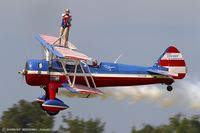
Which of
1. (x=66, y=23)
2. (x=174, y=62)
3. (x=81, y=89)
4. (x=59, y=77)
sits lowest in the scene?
(x=81, y=89)

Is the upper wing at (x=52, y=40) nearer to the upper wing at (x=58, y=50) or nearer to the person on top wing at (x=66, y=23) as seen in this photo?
the upper wing at (x=58, y=50)

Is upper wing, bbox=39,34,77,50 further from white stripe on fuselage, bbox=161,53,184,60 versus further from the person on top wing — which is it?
white stripe on fuselage, bbox=161,53,184,60

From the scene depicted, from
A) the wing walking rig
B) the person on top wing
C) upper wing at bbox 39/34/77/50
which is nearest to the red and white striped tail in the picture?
the wing walking rig

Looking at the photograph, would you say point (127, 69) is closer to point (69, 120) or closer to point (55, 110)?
point (55, 110)

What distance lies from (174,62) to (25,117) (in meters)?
45.3

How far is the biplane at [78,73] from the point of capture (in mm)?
27844

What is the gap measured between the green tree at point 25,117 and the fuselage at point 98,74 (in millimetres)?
35997

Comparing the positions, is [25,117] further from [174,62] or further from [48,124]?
[174,62]

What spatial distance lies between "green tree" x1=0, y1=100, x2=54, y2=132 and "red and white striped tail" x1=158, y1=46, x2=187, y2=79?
116 feet

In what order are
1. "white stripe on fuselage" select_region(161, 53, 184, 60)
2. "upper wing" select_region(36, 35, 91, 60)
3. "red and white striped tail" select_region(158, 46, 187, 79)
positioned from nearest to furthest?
1. "upper wing" select_region(36, 35, 91, 60)
2. "red and white striped tail" select_region(158, 46, 187, 79)
3. "white stripe on fuselage" select_region(161, 53, 184, 60)

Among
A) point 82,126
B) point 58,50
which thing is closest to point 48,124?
point 82,126

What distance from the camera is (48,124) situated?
6519 cm

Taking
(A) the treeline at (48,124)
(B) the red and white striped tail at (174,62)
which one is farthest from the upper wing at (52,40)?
(A) the treeline at (48,124)

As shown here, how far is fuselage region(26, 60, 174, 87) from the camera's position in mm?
28297
